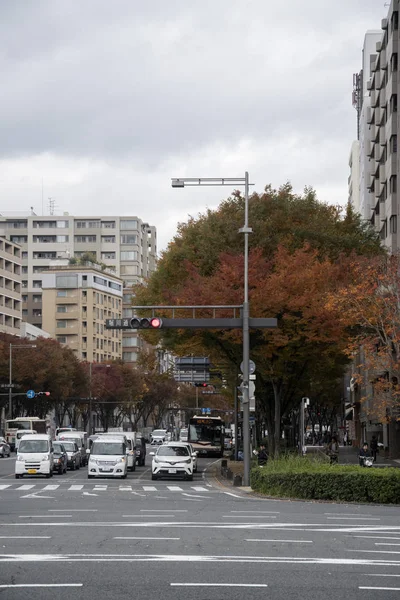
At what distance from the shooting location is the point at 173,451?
48.4 m

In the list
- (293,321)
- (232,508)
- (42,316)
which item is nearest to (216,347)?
(293,321)

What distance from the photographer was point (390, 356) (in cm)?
4075

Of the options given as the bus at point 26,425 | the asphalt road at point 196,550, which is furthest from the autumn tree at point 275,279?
the bus at point 26,425

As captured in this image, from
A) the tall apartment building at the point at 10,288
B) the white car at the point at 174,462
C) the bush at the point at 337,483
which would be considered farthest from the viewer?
the tall apartment building at the point at 10,288

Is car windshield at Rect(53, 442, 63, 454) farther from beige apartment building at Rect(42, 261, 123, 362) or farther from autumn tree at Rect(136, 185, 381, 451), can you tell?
beige apartment building at Rect(42, 261, 123, 362)

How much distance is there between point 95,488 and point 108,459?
8946 mm

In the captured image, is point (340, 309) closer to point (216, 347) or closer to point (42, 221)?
point (216, 347)

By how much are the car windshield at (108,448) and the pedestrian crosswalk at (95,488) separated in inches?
243

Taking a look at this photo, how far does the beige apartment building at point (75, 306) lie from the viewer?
173m

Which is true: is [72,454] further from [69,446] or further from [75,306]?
[75,306]

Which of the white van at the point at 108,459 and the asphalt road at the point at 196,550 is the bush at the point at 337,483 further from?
the white van at the point at 108,459

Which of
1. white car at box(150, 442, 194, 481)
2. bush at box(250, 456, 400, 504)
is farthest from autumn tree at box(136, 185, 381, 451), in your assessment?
bush at box(250, 456, 400, 504)

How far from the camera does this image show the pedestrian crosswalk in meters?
38.9

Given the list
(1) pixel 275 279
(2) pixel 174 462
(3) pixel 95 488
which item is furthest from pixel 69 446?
(3) pixel 95 488
